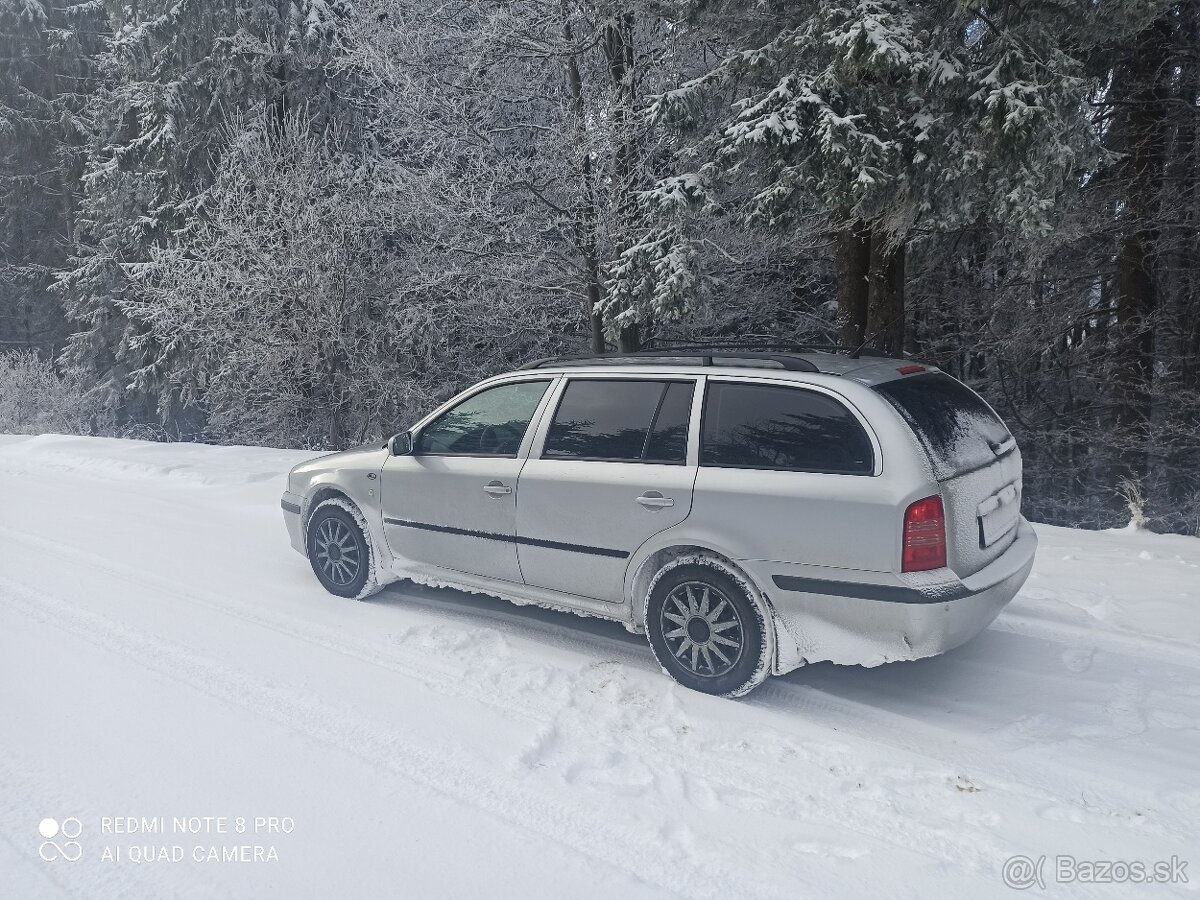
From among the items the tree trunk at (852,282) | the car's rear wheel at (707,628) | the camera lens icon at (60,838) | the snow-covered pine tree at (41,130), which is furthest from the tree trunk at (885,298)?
the snow-covered pine tree at (41,130)

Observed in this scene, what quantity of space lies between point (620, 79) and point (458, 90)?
2.14 meters

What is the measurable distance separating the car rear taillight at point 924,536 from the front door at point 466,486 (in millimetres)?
→ 2200

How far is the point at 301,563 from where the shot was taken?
6.25 metres

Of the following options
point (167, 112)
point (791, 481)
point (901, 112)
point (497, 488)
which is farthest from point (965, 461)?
point (167, 112)

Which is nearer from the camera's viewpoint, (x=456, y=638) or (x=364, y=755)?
(x=364, y=755)

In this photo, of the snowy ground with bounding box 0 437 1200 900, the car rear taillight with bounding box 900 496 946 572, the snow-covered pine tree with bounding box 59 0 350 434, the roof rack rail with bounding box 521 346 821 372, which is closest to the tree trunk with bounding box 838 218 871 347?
the snowy ground with bounding box 0 437 1200 900

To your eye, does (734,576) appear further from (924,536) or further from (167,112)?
(167,112)

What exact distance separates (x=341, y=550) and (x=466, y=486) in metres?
1.27

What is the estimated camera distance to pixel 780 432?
3.83 metres

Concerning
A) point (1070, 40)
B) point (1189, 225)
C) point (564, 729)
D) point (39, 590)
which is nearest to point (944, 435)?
point (564, 729)

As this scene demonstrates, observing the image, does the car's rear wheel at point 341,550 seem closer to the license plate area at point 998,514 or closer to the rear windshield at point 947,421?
the rear windshield at point 947,421

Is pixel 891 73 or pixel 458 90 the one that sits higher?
pixel 458 90

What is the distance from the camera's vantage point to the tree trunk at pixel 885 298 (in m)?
9.02

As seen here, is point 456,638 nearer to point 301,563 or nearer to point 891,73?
point 301,563
